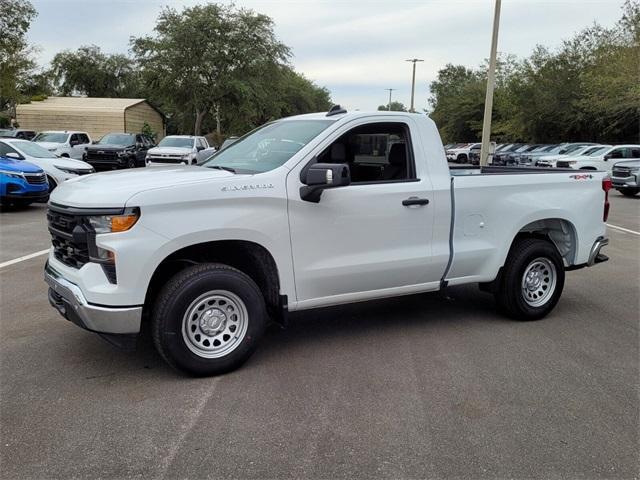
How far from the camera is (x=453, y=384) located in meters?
4.31

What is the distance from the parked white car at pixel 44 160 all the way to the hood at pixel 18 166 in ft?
2.36

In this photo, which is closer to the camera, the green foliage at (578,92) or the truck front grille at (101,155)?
the truck front grille at (101,155)

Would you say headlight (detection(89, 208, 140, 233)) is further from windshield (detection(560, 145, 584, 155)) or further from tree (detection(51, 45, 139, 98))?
tree (detection(51, 45, 139, 98))

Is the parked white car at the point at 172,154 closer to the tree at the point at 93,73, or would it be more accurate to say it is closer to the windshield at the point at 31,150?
the windshield at the point at 31,150

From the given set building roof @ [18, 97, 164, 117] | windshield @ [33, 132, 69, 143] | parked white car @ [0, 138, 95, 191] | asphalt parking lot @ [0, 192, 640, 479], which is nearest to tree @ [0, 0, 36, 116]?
building roof @ [18, 97, 164, 117]

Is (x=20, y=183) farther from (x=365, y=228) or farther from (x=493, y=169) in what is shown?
(x=365, y=228)

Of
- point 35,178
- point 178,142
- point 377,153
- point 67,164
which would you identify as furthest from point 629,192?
point 377,153

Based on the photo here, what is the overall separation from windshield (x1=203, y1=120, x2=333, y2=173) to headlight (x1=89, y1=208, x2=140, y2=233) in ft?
3.41

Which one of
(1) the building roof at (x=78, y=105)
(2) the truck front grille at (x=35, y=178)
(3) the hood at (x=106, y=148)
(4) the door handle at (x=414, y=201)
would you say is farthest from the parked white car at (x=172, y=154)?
(1) the building roof at (x=78, y=105)

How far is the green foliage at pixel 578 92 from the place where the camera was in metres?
32.6

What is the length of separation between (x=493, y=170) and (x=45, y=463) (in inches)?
217

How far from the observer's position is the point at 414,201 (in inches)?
198

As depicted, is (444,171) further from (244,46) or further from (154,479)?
(244,46)

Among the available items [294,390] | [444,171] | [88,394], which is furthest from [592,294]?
[88,394]
